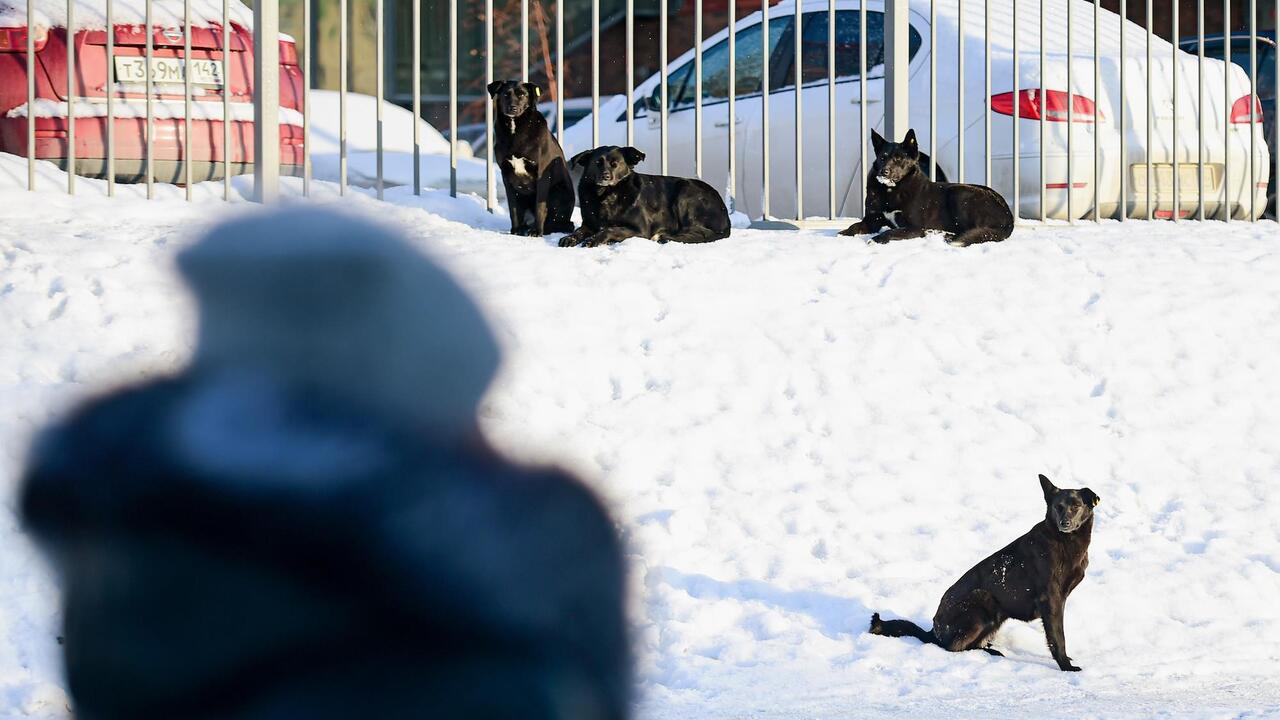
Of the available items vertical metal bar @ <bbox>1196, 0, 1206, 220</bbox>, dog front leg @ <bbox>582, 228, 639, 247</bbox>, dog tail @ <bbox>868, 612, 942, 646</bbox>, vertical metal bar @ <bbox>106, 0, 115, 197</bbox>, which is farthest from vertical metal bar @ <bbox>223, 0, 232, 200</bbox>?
vertical metal bar @ <bbox>1196, 0, 1206, 220</bbox>

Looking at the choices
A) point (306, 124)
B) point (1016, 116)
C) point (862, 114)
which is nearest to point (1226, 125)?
point (1016, 116)

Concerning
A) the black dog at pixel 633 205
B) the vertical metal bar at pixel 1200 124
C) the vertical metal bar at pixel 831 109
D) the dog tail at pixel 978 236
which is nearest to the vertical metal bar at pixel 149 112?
the black dog at pixel 633 205

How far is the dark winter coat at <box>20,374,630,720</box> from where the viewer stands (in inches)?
33.5

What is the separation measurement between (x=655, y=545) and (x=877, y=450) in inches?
44.1

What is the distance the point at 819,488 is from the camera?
5535 millimetres

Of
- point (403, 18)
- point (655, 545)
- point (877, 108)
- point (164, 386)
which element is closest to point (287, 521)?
point (164, 386)

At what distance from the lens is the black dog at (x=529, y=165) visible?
757 centimetres

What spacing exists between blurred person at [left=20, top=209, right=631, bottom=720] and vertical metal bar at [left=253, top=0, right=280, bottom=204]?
6923 millimetres

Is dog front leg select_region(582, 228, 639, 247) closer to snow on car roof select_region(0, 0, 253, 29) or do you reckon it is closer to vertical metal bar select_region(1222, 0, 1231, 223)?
snow on car roof select_region(0, 0, 253, 29)

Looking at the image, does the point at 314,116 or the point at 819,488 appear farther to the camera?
the point at 314,116

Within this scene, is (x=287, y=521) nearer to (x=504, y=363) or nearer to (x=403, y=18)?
(x=504, y=363)

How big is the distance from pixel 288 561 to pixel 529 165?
22.4 feet

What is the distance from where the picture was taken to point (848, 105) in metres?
8.67

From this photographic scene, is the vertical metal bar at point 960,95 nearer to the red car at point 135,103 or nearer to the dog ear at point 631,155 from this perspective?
the dog ear at point 631,155
